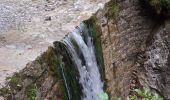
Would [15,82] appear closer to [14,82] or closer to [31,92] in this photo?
[14,82]

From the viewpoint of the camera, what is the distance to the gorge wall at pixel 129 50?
603 cm

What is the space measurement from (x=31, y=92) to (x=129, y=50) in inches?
120

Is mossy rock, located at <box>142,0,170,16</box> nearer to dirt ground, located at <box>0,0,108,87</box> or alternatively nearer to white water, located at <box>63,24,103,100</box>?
dirt ground, located at <box>0,0,108,87</box>

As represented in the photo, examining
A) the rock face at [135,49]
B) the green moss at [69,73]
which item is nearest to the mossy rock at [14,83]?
the green moss at [69,73]

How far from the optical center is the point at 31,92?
15.6ft

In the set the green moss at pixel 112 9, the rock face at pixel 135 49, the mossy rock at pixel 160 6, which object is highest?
the green moss at pixel 112 9

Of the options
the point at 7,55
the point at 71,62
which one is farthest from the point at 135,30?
the point at 7,55

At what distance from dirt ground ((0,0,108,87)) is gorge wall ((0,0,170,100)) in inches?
9.9

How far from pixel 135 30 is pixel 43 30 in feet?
7.33

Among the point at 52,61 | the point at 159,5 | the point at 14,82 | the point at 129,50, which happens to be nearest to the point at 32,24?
the point at 52,61

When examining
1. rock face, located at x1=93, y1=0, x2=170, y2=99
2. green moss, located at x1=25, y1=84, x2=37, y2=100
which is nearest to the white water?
rock face, located at x1=93, y1=0, x2=170, y2=99

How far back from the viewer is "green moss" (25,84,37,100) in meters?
4.75

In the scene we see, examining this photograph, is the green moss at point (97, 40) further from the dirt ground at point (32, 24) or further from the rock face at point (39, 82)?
the rock face at point (39, 82)

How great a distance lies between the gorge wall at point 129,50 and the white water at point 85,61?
0.68 ft
